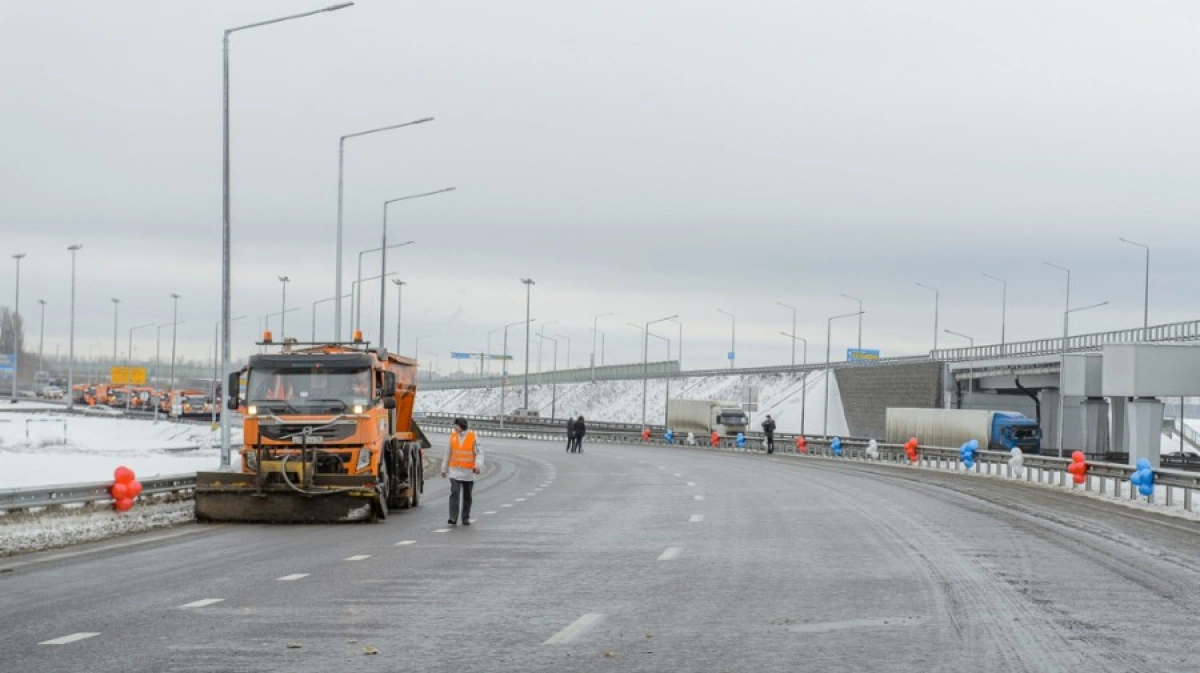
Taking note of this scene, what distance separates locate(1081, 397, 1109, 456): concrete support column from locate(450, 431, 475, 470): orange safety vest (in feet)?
215

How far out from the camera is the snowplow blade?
24.5 metres

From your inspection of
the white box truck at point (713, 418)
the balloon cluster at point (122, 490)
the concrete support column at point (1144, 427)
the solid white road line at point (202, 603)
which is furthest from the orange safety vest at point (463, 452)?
the white box truck at point (713, 418)

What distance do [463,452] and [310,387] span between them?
11.1ft

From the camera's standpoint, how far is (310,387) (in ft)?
83.8

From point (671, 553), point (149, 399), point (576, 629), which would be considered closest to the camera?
point (576, 629)

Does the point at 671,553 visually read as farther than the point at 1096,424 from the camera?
No

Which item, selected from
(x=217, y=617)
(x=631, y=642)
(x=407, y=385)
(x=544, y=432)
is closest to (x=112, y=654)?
(x=217, y=617)

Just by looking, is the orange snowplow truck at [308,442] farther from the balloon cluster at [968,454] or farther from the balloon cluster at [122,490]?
the balloon cluster at [968,454]

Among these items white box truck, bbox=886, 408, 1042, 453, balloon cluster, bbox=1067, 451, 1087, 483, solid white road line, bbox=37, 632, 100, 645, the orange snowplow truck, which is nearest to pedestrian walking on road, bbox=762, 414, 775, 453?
white box truck, bbox=886, 408, 1042, 453

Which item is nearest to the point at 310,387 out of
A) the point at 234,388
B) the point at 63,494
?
the point at 234,388

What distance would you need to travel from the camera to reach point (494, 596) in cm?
1398

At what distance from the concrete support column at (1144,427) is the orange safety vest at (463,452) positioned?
4003 centimetres

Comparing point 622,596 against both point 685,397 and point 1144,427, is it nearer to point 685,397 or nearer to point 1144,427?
point 1144,427

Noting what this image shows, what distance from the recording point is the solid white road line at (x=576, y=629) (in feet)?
36.6
